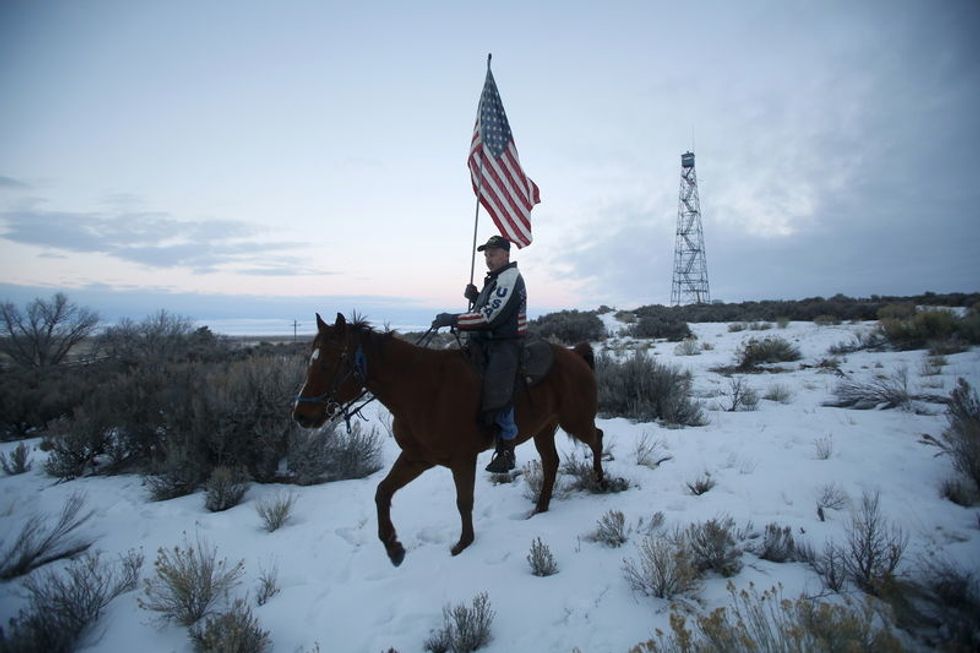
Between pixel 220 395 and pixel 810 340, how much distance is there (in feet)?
55.2

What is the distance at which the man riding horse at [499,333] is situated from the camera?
371cm

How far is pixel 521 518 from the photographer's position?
4340 mm

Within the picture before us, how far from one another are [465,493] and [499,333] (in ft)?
4.94

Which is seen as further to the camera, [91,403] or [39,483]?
[91,403]

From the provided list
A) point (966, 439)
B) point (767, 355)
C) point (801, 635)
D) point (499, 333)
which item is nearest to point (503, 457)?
point (499, 333)

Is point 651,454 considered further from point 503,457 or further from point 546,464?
point 503,457

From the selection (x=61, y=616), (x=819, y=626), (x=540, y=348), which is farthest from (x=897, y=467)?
(x=61, y=616)

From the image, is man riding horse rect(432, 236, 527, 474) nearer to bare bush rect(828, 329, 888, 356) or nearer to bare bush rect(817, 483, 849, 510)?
bare bush rect(817, 483, 849, 510)

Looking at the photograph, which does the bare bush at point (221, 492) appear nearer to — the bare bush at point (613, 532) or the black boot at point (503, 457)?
the black boot at point (503, 457)

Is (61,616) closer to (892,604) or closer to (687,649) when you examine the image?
(687,649)

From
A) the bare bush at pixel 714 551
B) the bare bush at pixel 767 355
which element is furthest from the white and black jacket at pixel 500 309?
the bare bush at pixel 767 355

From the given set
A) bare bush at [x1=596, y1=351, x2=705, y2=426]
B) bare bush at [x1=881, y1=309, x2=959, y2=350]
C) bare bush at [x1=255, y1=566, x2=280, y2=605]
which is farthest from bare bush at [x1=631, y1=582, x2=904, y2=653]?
bare bush at [x1=881, y1=309, x2=959, y2=350]

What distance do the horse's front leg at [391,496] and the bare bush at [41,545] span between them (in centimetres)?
297

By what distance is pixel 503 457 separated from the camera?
3.92 meters
